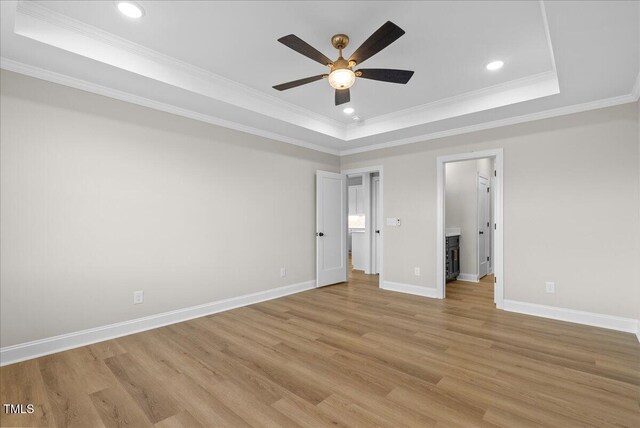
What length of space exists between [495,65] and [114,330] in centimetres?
500

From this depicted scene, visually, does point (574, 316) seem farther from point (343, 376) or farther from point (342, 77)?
point (342, 77)

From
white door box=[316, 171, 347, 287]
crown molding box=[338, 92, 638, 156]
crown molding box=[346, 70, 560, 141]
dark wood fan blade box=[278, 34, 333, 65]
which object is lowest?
white door box=[316, 171, 347, 287]

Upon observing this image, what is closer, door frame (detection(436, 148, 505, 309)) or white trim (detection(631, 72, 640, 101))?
white trim (detection(631, 72, 640, 101))

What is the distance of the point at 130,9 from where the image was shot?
2.37 meters

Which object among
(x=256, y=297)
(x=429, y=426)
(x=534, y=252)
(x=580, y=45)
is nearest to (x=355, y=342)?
(x=429, y=426)

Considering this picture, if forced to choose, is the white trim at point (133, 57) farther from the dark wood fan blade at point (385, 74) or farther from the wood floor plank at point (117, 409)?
the wood floor plank at point (117, 409)

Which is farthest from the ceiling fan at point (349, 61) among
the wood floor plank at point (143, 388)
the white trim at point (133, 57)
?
the wood floor plank at point (143, 388)

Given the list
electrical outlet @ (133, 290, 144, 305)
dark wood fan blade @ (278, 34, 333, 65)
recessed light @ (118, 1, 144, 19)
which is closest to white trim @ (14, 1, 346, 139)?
recessed light @ (118, 1, 144, 19)

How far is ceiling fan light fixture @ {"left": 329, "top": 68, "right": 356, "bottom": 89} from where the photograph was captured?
103 inches

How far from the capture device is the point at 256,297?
4.63m

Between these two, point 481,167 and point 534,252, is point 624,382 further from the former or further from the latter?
point 481,167

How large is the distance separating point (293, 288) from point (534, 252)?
11.8 ft

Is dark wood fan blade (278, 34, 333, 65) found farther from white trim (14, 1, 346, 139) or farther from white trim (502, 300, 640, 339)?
white trim (502, 300, 640, 339)

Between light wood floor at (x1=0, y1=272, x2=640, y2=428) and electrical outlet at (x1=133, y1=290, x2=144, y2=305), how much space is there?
1.22ft
